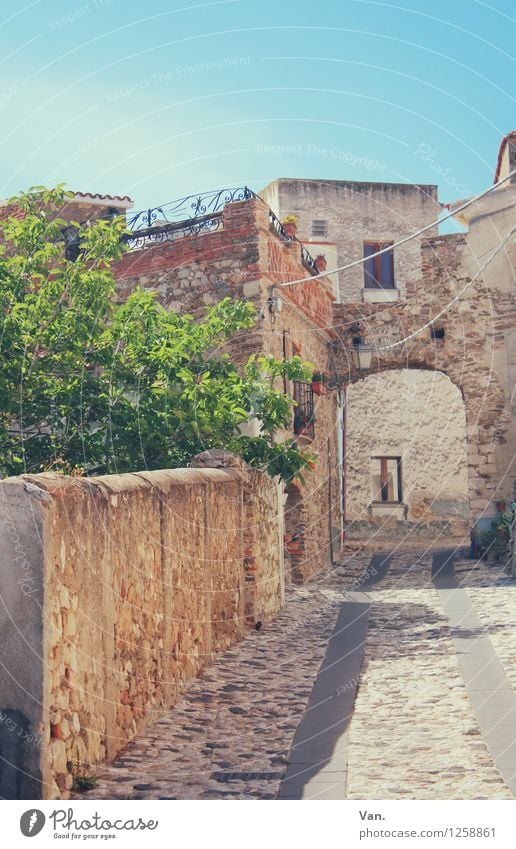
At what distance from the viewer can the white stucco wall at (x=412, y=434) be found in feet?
72.4

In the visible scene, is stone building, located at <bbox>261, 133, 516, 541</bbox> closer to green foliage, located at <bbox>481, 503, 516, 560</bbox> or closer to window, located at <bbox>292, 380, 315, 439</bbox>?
green foliage, located at <bbox>481, 503, 516, 560</bbox>

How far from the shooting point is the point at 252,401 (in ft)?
32.1

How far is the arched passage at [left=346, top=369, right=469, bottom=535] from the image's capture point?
21953mm

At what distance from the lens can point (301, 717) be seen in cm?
620

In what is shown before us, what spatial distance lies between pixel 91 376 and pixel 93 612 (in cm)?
434

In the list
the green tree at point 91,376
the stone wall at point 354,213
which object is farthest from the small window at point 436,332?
the stone wall at point 354,213

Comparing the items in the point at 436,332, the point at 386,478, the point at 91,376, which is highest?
the point at 436,332

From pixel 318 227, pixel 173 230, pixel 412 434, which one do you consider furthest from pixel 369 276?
pixel 173 230

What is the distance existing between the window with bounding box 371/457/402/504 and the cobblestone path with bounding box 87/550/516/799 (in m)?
11.5

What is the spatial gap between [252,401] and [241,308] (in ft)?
3.32

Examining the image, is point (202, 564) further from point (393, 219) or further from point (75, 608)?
point (393, 219)

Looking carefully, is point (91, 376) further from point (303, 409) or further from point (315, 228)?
point (315, 228)

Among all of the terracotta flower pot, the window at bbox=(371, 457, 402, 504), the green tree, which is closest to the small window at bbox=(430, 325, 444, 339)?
the terracotta flower pot
